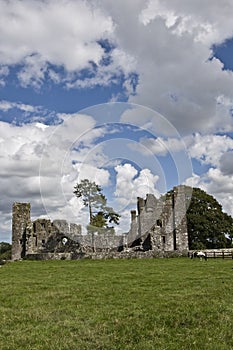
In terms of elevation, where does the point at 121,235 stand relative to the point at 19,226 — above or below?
below

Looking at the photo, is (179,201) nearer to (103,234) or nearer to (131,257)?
(103,234)

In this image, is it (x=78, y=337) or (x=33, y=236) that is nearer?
(x=78, y=337)

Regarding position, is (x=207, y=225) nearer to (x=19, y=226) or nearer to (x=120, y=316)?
(x=19, y=226)

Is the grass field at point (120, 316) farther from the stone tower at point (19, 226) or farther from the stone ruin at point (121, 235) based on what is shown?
the stone tower at point (19, 226)

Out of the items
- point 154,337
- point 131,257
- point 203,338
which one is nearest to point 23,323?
point 154,337

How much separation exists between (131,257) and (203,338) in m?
31.1

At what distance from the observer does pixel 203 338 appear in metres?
8.91

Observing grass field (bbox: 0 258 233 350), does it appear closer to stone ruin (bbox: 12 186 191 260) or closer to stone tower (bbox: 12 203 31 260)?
stone ruin (bbox: 12 186 191 260)

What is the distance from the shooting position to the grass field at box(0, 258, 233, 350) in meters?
8.86

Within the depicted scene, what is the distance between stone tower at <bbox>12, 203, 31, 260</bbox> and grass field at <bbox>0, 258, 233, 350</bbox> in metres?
38.0

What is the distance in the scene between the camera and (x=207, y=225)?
60188 mm

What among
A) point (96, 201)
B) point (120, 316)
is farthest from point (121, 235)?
point (120, 316)

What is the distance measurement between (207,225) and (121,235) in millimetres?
14550

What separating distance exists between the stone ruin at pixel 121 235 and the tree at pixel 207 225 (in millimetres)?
7571
